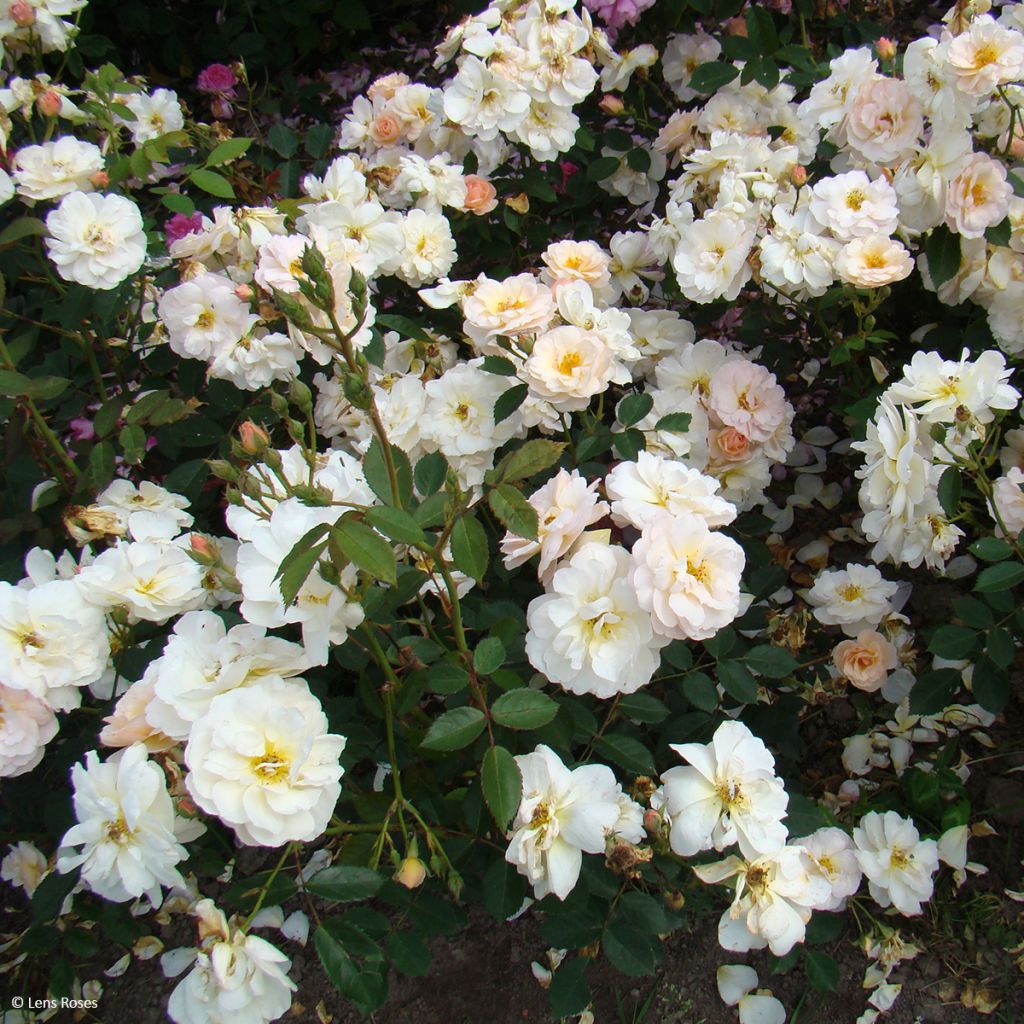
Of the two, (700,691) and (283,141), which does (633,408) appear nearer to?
(700,691)

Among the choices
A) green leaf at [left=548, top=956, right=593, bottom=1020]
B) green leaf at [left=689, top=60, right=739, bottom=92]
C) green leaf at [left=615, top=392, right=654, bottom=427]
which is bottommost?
green leaf at [left=548, top=956, right=593, bottom=1020]

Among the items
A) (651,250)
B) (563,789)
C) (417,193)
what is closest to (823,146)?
(651,250)

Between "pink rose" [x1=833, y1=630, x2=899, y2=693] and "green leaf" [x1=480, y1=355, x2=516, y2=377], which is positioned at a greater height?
"green leaf" [x1=480, y1=355, x2=516, y2=377]

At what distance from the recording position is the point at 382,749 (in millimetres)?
1410

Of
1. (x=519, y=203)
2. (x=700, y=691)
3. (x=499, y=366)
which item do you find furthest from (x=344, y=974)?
(x=519, y=203)

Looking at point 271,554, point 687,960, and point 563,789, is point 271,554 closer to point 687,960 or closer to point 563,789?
point 563,789

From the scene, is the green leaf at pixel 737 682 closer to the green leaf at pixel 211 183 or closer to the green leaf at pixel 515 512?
the green leaf at pixel 515 512

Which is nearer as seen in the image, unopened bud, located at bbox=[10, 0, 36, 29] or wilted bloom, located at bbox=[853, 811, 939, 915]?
wilted bloom, located at bbox=[853, 811, 939, 915]

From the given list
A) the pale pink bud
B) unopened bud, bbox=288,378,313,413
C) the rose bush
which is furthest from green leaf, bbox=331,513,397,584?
the pale pink bud

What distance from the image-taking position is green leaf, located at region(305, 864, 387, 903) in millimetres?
1157

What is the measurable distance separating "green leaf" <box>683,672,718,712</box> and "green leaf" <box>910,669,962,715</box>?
45 centimetres

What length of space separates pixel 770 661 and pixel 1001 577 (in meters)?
0.38

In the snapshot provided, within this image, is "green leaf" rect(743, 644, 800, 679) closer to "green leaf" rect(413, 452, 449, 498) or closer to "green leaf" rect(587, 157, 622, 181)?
"green leaf" rect(413, 452, 449, 498)

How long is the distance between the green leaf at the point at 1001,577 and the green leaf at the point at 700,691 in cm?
44
